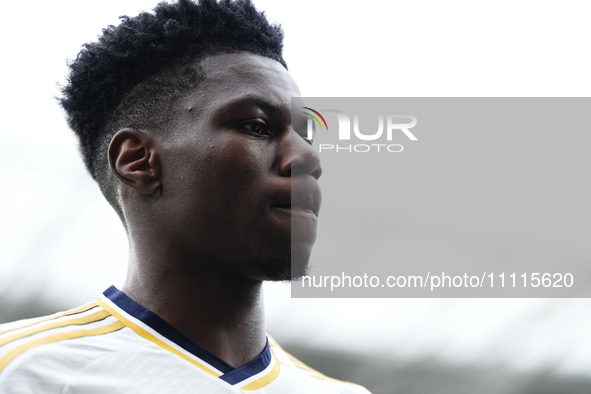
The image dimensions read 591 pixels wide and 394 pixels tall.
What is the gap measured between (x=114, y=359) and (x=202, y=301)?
0.24 m

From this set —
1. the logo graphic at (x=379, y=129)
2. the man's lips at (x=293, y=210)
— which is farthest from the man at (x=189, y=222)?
the logo graphic at (x=379, y=129)

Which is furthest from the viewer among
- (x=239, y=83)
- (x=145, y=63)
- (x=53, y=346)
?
(x=145, y=63)

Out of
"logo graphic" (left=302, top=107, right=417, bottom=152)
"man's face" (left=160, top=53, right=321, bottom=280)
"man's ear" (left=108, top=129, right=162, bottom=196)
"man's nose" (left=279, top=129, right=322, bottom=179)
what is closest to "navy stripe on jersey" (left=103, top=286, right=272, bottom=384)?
"man's face" (left=160, top=53, right=321, bottom=280)

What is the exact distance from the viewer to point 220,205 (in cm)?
126

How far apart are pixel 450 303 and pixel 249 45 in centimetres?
424

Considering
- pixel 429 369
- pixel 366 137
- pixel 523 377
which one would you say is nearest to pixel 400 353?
pixel 429 369

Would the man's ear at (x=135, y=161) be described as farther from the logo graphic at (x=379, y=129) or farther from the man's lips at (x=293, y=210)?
the logo graphic at (x=379, y=129)

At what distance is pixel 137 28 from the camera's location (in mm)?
1556

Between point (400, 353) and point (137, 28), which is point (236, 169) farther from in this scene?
point (400, 353)

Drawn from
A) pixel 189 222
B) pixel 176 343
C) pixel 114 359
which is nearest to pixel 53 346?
pixel 114 359

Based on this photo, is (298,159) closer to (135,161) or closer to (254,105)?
(254,105)

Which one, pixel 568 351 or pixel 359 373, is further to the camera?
pixel 359 373

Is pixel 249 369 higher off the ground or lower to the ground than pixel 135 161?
lower

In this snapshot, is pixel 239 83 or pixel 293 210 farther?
pixel 239 83
